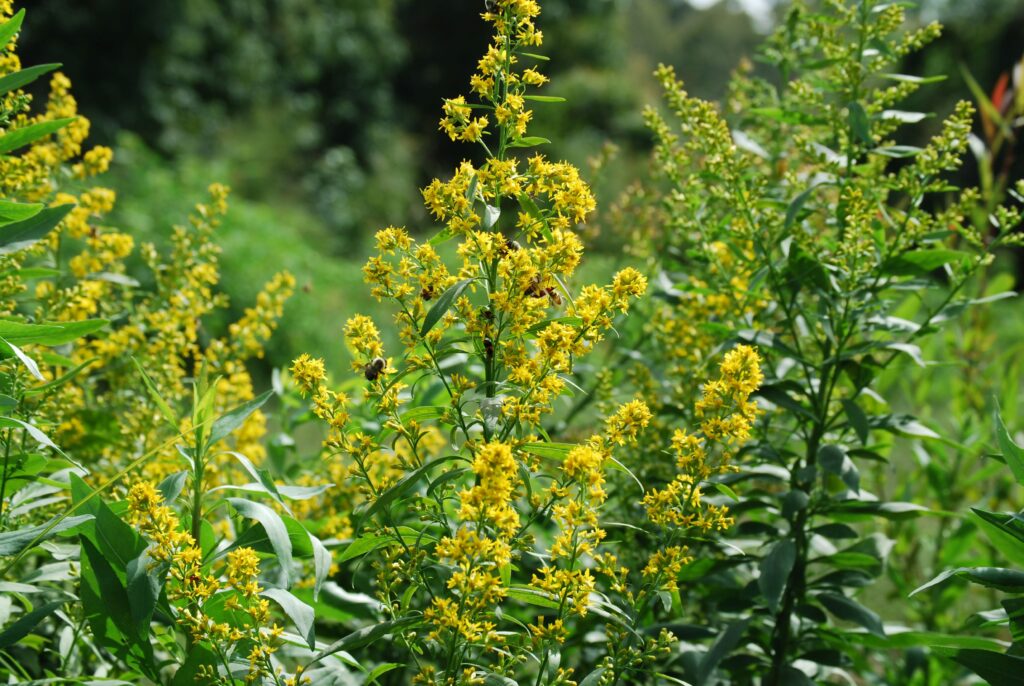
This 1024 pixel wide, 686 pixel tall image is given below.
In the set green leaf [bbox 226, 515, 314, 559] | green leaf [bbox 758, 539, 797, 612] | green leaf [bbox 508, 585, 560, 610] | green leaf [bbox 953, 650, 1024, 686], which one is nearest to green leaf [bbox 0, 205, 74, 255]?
green leaf [bbox 226, 515, 314, 559]

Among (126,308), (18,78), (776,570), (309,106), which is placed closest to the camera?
(18,78)

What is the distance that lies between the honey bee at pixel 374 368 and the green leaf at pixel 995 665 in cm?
103

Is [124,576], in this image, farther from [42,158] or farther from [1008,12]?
[1008,12]

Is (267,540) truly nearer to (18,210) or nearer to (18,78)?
(18,210)

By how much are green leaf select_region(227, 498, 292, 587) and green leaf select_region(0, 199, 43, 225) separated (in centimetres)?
60

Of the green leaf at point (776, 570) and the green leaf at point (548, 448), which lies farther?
the green leaf at point (776, 570)

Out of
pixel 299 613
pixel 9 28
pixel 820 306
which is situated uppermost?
pixel 820 306

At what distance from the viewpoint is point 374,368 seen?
5.11 feet

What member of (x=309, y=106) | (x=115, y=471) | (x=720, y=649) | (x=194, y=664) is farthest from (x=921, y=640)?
(x=309, y=106)

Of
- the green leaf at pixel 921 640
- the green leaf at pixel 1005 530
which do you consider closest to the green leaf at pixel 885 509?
the green leaf at pixel 921 640

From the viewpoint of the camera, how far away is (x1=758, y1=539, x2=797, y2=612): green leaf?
1.94m

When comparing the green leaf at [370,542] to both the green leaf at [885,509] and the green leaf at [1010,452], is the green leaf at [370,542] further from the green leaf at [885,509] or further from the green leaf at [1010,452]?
the green leaf at [885,509]

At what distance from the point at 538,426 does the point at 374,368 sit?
0.28m

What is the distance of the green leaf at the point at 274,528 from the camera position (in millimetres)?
1557
